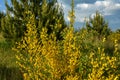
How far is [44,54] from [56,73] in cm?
71

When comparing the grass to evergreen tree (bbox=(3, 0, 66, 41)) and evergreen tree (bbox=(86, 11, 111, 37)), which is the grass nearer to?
evergreen tree (bbox=(3, 0, 66, 41))

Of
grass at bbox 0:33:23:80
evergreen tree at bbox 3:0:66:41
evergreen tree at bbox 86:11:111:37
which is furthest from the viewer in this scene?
evergreen tree at bbox 86:11:111:37

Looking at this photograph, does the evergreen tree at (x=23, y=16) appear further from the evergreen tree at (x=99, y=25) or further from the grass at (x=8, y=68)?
the evergreen tree at (x=99, y=25)

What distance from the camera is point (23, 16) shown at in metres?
21.5

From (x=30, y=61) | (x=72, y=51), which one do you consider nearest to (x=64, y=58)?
(x=72, y=51)

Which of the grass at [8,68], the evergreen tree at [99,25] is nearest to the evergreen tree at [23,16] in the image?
the grass at [8,68]

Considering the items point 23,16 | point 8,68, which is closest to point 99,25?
point 23,16

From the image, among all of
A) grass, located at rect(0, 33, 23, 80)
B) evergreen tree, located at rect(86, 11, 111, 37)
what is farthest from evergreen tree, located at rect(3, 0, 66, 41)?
evergreen tree, located at rect(86, 11, 111, 37)

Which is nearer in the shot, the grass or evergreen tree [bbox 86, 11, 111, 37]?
the grass

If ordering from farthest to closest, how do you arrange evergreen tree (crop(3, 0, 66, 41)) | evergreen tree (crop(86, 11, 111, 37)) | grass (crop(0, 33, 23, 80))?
1. evergreen tree (crop(86, 11, 111, 37))
2. evergreen tree (crop(3, 0, 66, 41))
3. grass (crop(0, 33, 23, 80))

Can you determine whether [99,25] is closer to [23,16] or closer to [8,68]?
→ [23,16]

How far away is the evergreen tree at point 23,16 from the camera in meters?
21.3

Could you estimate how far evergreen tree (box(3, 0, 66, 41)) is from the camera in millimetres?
21328

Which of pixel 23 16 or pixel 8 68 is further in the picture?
pixel 23 16
